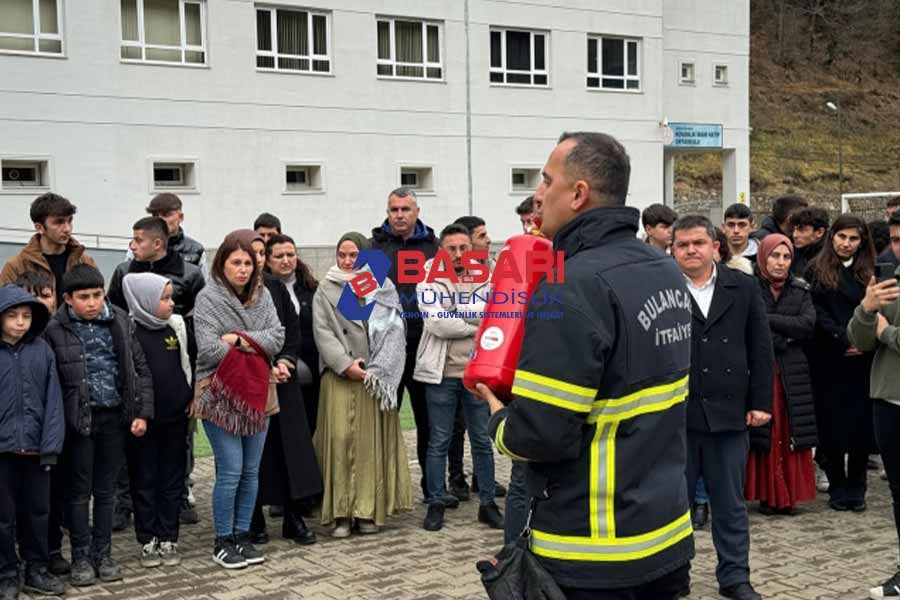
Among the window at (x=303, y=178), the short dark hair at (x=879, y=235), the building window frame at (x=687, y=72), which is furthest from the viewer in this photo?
the building window frame at (x=687, y=72)

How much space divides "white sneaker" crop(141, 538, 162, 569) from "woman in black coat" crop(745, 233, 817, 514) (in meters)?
4.22

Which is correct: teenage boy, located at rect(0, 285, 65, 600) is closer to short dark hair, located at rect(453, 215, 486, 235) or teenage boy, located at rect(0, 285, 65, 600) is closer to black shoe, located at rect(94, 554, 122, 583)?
black shoe, located at rect(94, 554, 122, 583)

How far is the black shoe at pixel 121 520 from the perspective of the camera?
24.9 ft

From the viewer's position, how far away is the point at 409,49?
2567cm

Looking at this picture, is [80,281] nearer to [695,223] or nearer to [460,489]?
Result: [460,489]

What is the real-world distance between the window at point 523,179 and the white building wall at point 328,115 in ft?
0.80

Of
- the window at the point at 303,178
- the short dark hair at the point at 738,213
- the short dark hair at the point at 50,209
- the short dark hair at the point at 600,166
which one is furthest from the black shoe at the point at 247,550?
the window at the point at 303,178

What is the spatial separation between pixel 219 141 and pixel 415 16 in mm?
5959

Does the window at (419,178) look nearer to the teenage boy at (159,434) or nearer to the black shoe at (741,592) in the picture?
the teenage boy at (159,434)

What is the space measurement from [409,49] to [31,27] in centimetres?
879

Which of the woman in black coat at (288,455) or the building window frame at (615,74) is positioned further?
the building window frame at (615,74)

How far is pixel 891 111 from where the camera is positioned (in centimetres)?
5616

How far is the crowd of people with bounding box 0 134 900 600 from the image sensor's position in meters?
6.02

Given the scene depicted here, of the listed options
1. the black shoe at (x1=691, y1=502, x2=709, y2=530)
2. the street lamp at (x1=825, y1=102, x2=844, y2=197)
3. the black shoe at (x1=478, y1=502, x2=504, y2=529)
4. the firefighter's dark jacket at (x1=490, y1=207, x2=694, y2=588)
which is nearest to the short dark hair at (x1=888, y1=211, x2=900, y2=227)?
the black shoe at (x1=691, y1=502, x2=709, y2=530)
